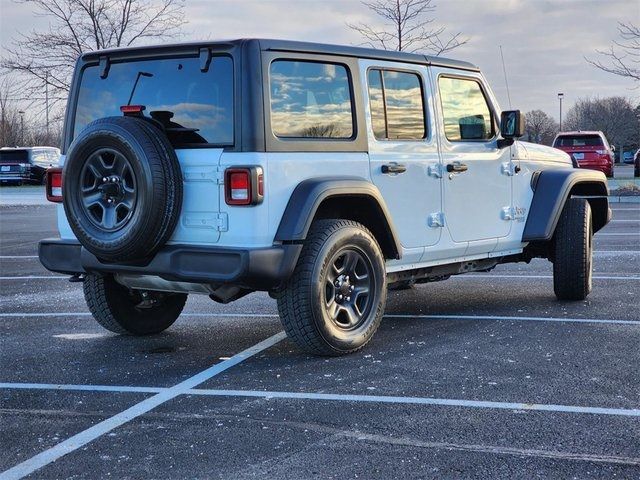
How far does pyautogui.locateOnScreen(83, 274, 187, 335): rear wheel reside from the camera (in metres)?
6.43

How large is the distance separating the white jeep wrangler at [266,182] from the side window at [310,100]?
0.01m

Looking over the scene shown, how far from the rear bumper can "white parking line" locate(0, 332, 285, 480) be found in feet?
1.85

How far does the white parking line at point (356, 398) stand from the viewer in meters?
4.46

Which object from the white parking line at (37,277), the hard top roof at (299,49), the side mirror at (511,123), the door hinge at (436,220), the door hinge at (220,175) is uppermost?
the hard top roof at (299,49)

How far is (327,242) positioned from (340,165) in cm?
54

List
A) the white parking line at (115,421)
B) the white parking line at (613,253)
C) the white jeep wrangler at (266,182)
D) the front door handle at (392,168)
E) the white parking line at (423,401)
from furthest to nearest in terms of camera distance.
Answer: the white parking line at (613,253) < the front door handle at (392,168) < the white jeep wrangler at (266,182) < the white parking line at (423,401) < the white parking line at (115,421)

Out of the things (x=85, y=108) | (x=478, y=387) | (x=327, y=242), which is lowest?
(x=478, y=387)

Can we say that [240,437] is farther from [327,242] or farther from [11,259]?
[11,259]

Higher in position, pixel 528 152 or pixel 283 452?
pixel 528 152

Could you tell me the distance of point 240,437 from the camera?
162 inches

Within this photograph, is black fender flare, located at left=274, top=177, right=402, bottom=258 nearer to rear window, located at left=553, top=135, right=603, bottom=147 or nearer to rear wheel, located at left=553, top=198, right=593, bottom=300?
rear wheel, located at left=553, top=198, right=593, bottom=300

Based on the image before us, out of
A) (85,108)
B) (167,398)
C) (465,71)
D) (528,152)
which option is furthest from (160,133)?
(528,152)

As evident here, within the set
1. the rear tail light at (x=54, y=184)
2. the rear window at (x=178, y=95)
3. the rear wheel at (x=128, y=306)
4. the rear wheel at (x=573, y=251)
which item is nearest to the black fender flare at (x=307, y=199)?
the rear window at (x=178, y=95)

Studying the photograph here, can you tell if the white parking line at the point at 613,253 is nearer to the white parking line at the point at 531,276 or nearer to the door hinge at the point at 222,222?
the white parking line at the point at 531,276
